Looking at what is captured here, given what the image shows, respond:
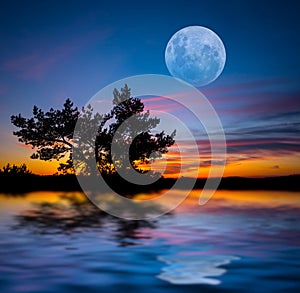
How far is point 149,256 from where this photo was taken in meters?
9.41

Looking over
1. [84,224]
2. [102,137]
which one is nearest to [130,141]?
[102,137]

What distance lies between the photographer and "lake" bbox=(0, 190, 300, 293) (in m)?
7.01

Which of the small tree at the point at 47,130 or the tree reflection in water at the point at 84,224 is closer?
the tree reflection in water at the point at 84,224

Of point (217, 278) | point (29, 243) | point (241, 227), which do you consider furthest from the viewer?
point (241, 227)

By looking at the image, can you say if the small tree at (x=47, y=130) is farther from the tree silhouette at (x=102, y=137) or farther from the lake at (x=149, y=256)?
the lake at (x=149, y=256)

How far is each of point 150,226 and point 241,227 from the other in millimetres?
3194

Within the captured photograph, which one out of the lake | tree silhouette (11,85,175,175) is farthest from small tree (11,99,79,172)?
the lake

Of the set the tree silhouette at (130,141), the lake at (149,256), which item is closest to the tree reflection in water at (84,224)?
the lake at (149,256)

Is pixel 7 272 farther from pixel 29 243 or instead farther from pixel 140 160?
pixel 140 160

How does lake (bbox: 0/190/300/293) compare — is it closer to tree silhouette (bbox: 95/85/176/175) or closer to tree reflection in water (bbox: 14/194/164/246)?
tree reflection in water (bbox: 14/194/164/246)

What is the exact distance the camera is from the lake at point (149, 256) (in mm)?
7012

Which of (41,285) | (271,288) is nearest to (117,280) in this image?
(41,285)

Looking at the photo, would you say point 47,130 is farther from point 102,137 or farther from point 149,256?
point 149,256

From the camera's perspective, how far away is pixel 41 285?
6.93 m
